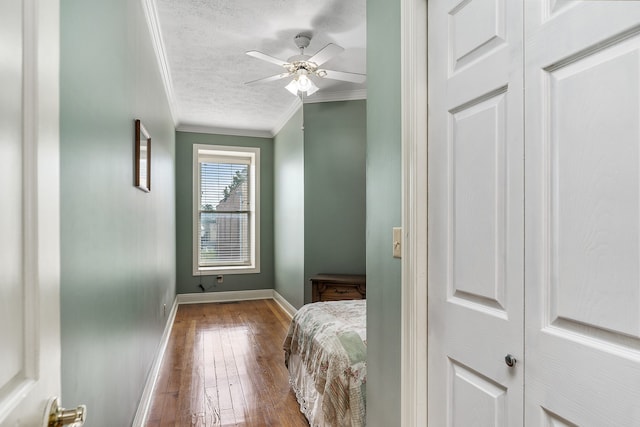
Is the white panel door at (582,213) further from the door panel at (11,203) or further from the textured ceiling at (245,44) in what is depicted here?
the textured ceiling at (245,44)

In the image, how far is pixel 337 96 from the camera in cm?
437

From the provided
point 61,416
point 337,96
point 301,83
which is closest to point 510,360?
point 61,416

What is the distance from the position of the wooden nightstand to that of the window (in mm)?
1961

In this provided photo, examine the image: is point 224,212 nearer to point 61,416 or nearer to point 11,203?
point 61,416

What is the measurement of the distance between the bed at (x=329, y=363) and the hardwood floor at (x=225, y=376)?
0.20 meters

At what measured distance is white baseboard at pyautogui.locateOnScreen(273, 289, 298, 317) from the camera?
15.9 feet

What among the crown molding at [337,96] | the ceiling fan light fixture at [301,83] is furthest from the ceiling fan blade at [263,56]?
the crown molding at [337,96]

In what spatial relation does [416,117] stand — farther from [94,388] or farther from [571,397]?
[94,388]

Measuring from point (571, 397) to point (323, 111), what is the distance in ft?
13.4

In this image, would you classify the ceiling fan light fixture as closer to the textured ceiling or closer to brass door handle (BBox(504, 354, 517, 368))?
the textured ceiling

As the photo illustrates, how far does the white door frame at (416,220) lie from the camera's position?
4.06 feet

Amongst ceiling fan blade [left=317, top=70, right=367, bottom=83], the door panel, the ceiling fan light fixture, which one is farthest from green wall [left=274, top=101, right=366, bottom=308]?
the door panel

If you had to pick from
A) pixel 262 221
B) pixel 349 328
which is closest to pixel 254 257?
pixel 262 221

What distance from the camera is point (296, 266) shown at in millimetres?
4727
